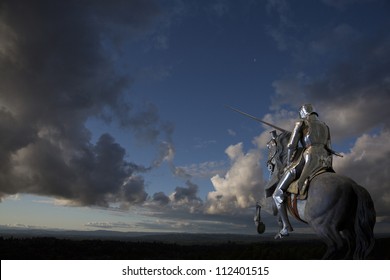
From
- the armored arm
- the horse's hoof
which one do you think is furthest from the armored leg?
the horse's hoof

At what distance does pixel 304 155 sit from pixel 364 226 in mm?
2314

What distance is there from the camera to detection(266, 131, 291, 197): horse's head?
11.1 metres

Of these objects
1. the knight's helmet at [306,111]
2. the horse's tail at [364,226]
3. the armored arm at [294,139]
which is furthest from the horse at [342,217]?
the knight's helmet at [306,111]

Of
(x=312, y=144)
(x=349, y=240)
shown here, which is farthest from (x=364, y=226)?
(x=312, y=144)

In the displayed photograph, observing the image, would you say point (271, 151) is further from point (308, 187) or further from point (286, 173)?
point (308, 187)

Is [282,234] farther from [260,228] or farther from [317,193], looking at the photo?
[317,193]

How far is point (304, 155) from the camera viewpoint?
9.99 metres

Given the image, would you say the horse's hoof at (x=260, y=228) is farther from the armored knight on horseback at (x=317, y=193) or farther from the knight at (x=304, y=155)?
the knight at (x=304, y=155)

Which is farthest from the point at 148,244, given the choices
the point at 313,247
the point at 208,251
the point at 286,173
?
the point at 286,173

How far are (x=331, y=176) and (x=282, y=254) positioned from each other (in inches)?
169

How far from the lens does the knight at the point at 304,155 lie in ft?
31.9

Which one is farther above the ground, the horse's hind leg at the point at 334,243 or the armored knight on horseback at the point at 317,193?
the armored knight on horseback at the point at 317,193

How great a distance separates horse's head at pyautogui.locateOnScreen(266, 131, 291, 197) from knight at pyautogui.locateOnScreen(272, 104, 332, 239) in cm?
68

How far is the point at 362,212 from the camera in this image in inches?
339
